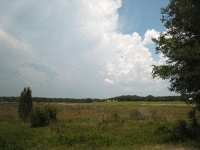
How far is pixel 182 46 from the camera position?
1572cm

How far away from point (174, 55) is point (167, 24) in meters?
2.68

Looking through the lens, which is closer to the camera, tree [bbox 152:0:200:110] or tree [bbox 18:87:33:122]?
tree [bbox 152:0:200:110]

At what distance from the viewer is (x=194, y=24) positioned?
15.4 meters

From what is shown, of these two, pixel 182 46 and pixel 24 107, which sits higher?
pixel 182 46

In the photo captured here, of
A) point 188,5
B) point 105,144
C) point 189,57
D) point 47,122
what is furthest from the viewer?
point 47,122

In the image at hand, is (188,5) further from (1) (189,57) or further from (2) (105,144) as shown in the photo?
(2) (105,144)

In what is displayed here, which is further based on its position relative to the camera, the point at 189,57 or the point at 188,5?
the point at 188,5

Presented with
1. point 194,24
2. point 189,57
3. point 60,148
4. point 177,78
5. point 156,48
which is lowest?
point 60,148

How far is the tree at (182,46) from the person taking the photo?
48.2 feet

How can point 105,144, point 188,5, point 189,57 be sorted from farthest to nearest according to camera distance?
1. point 105,144
2. point 188,5
3. point 189,57

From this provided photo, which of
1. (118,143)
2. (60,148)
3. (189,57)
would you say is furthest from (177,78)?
(60,148)

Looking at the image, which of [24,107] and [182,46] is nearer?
[182,46]

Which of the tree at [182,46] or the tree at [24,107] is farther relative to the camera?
the tree at [24,107]

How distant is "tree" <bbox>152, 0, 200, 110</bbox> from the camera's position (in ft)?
48.2
